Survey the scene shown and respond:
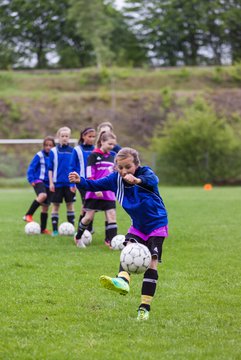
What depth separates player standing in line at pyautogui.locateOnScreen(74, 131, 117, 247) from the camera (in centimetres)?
992

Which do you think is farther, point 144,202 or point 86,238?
point 86,238

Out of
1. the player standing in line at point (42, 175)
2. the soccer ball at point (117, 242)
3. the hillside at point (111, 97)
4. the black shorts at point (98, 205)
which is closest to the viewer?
the soccer ball at point (117, 242)

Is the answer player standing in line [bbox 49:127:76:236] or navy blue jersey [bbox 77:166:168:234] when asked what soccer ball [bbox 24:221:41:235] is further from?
navy blue jersey [bbox 77:166:168:234]

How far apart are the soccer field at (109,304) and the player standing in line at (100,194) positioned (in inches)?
13.7

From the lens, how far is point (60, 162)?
1162 cm

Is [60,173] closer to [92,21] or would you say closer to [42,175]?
[42,175]

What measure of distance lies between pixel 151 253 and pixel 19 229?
23.7 ft

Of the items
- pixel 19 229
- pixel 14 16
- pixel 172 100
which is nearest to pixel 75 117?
pixel 172 100

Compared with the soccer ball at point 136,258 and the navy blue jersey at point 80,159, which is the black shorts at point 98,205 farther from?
the soccer ball at point 136,258

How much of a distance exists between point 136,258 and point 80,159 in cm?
513

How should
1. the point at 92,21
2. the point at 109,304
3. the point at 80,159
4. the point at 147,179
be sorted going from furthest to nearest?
the point at 92,21, the point at 80,159, the point at 109,304, the point at 147,179

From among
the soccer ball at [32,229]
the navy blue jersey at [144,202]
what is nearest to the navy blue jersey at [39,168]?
the soccer ball at [32,229]

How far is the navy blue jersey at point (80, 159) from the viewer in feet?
35.0

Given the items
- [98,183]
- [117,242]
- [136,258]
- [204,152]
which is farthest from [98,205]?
[204,152]
